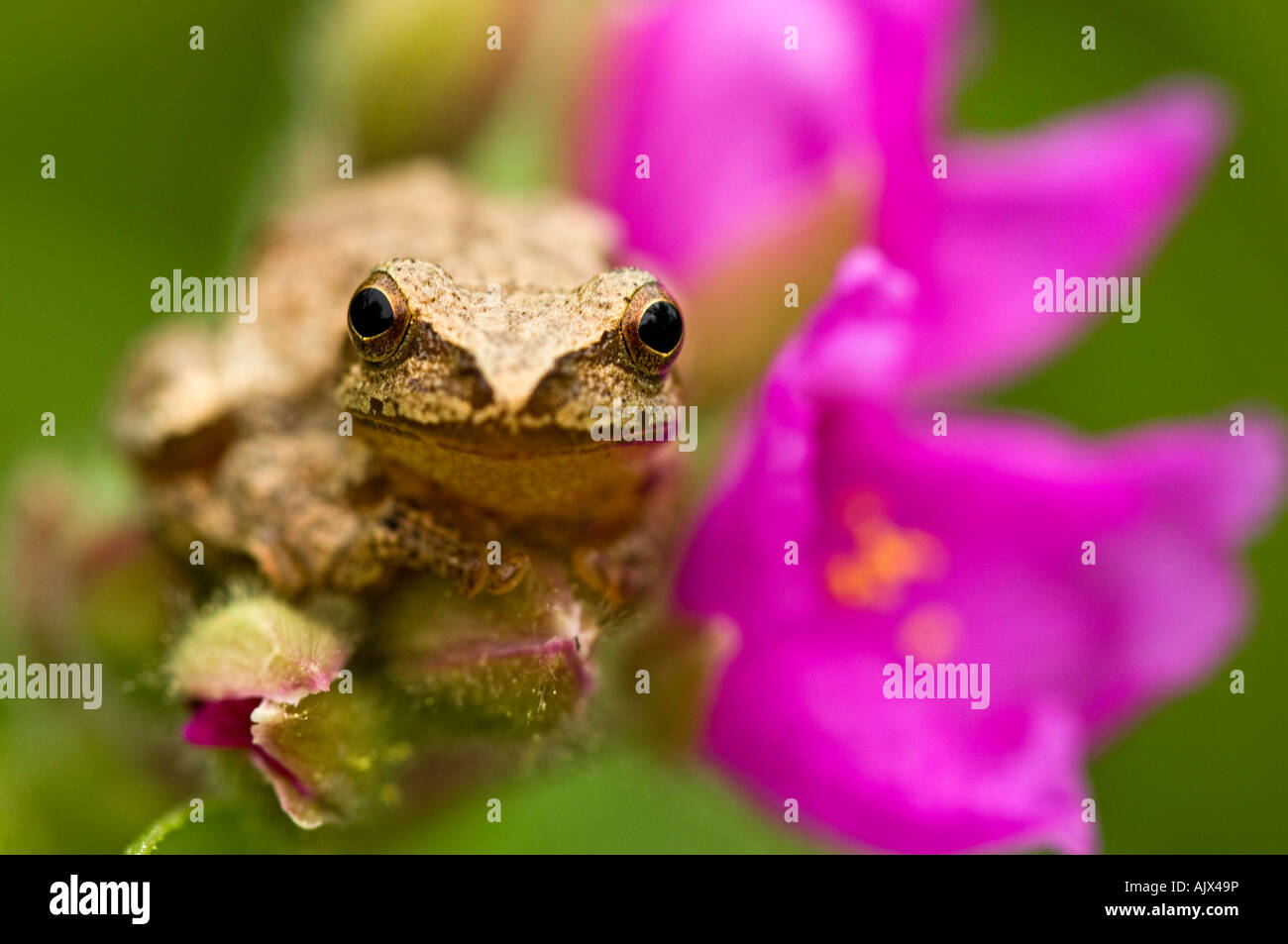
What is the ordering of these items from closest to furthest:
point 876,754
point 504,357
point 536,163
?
point 504,357 → point 876,754 → point 536,163

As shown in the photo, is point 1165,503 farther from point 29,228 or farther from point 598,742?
point 29,228

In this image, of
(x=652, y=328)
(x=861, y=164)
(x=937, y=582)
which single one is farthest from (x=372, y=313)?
(x=937, y=582)

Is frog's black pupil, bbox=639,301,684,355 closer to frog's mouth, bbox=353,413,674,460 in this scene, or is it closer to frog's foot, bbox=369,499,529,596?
frog's mouth, bbox=353,413,674,460

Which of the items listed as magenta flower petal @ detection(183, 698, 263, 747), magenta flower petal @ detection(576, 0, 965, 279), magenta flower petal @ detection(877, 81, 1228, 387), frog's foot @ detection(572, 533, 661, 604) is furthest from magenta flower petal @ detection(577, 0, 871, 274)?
magenta flower petal @ detection(183, 698, 263, 747)

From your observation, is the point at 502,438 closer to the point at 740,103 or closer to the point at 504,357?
the point at 504,357

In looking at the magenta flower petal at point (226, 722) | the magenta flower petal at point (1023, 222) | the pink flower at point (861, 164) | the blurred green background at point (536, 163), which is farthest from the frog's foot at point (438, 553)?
the blurred green background at point (536, 163)
